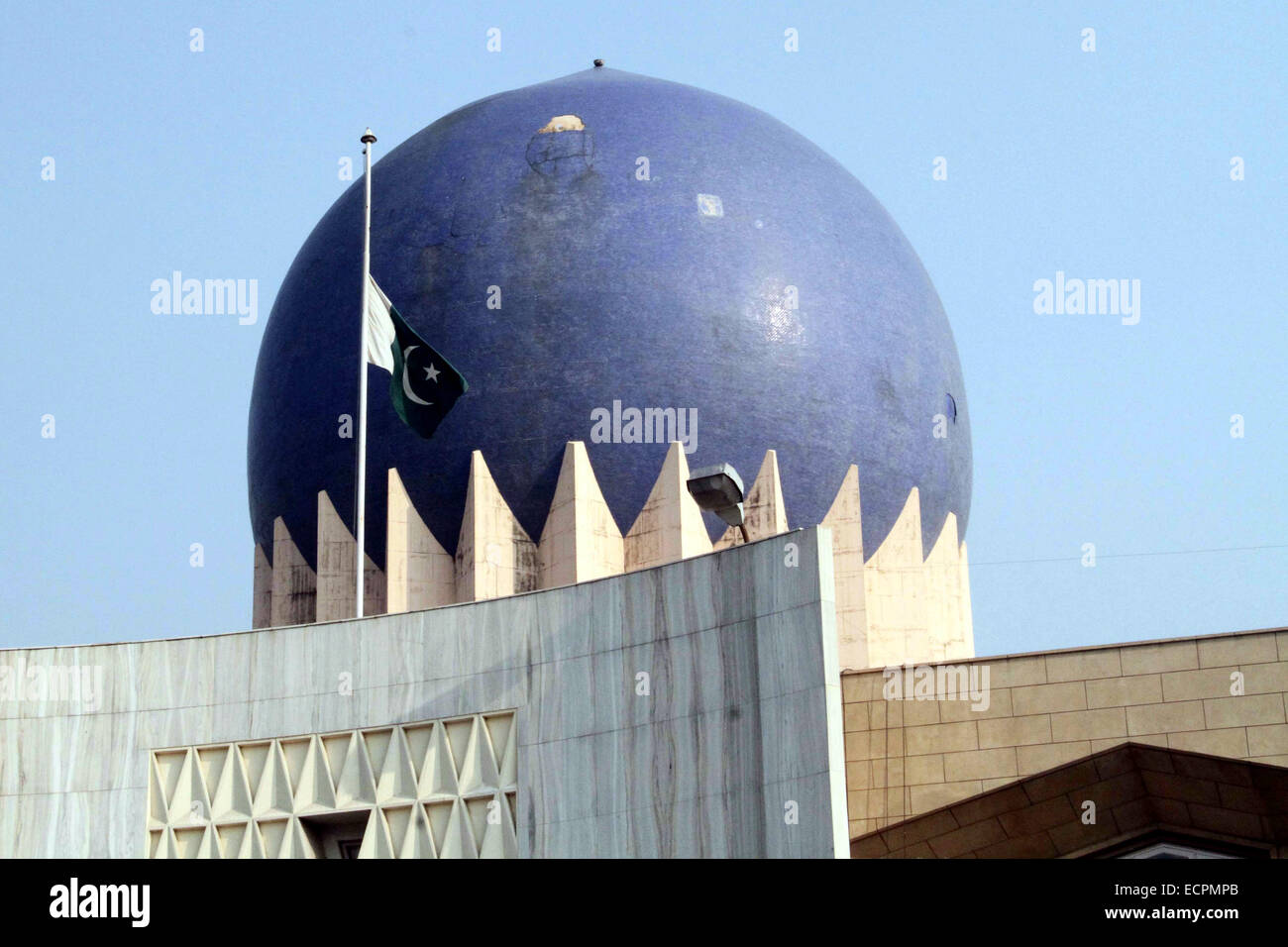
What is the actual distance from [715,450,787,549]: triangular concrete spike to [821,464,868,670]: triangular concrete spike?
911 mm

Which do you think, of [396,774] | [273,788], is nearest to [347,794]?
[396,774]

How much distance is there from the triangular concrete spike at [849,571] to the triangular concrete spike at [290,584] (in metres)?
8.33

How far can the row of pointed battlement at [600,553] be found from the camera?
2642 cm

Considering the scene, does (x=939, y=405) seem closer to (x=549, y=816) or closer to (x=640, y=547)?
(x=640, y=547)

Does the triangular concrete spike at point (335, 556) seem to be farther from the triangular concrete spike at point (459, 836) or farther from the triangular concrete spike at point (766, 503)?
the triangular concrete spike at point (459, 836)

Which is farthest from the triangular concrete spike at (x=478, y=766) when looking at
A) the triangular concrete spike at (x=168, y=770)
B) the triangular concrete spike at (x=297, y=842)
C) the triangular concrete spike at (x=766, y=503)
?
the triangular concrete spike at (x=766, y=503)

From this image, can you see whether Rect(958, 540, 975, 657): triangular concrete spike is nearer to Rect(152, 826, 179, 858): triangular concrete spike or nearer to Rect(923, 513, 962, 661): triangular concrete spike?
Rect(923, 513, 962, 661): triangular concrete spike

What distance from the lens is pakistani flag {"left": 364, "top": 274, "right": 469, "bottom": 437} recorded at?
25.2 meters

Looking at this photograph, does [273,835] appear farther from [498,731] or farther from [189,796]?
[498,731]

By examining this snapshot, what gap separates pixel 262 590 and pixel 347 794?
10460mm

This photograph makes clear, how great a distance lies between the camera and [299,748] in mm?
21016

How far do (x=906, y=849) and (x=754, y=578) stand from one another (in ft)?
15.7

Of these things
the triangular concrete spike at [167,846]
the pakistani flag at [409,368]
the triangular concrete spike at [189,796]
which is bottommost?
the triangular concrete spike at [167,846]
